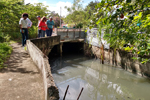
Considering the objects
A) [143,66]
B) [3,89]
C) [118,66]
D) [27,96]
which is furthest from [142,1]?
[118,66]

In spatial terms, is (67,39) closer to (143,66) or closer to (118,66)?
(118,66)

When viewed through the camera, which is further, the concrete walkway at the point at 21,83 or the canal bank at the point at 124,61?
the canal bank at the point at 124,61

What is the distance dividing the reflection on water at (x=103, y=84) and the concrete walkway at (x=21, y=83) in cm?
210

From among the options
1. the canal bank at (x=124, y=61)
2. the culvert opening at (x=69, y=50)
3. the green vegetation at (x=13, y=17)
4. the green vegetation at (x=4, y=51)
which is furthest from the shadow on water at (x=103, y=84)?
the culvert opening at (x=69, y=50)

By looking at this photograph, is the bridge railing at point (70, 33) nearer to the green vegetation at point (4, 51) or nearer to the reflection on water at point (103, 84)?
the reflection on water at point (103, 84)

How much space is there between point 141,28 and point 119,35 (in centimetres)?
77

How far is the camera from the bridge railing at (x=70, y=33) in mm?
12186

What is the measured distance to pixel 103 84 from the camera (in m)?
7.11

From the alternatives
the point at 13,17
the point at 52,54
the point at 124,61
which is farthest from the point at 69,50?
the point at 124,61

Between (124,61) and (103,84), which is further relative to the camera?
(124,61)

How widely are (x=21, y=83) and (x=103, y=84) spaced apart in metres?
5.08

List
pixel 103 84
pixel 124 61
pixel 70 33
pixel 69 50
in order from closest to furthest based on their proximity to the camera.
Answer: pixel 103 84 < pixel 124 61 < pixel 70 33 < pixel 69 50

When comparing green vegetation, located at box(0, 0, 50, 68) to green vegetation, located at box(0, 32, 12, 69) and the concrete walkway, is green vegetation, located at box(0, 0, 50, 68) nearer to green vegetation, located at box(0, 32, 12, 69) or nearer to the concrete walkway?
green vegetation, located at box(0, 32, 12, 69)

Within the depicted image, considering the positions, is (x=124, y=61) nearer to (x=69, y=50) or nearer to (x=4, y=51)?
(x=4, y=51)
